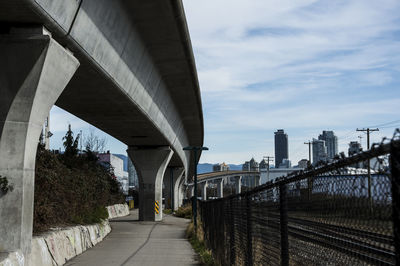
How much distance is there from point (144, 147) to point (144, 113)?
14.5m

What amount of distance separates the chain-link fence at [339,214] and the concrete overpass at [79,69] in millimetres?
4682

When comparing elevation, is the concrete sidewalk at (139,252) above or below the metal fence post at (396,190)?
below

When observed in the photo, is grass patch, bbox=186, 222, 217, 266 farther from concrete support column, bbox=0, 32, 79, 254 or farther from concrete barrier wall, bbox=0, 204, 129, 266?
concrete support column, bbox=0, 32, 79, 254

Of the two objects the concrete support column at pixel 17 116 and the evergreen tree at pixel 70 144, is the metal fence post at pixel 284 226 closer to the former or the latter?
the concrete support column at pixel 17 116

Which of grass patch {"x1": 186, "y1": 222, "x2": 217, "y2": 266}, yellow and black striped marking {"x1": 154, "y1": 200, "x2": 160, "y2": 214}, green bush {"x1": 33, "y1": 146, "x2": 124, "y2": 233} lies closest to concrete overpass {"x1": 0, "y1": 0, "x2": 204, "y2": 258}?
green bush {"x1": 33, "y1": 146, "x2": 124, "y2": 233}

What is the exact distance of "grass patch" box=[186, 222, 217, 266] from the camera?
1234cm

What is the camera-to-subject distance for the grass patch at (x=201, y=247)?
12.3 metres

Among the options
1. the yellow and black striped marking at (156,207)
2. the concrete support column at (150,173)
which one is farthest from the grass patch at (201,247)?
the yellow and black striped marking at (156,207)

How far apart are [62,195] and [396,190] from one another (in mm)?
13203

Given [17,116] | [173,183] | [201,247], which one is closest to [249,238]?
[17,116]

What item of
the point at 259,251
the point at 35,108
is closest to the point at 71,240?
the point at 35,108

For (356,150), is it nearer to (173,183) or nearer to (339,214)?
(339,214)

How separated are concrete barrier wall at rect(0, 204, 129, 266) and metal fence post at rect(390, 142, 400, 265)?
6563 millimetres

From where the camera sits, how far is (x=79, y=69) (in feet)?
37.5
